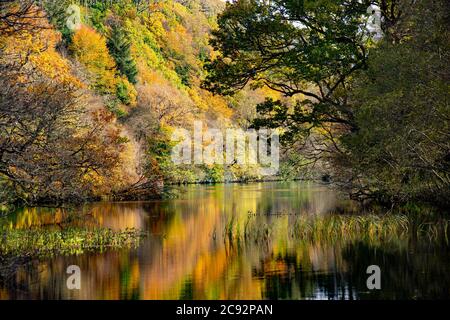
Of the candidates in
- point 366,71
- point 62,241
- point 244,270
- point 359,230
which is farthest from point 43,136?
point 366,71

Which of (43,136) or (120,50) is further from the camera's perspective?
(120,50)

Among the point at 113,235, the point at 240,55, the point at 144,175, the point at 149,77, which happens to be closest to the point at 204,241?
the point at 113,235

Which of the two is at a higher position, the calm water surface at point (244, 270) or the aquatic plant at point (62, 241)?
the aquatic plant at point (62, 241)

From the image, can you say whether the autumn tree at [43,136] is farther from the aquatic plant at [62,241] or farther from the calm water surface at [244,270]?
the calm water surface at [244,270]

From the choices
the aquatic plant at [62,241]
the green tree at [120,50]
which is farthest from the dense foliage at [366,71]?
the green tree at [120,50]

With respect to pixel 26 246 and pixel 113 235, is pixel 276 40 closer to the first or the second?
pixel 113 235

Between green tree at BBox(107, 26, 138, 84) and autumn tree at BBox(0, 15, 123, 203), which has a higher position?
green tree at BBox(107, 26, 138, 84)

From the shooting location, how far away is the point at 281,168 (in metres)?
84.0

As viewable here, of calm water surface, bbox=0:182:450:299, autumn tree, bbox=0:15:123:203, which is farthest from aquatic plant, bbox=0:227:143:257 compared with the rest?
autumn tree, bbox=0:15:123:203

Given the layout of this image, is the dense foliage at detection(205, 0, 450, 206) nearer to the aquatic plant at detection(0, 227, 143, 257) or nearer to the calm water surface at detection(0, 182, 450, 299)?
the calm water surface at detection(0, 182, 450, 299)

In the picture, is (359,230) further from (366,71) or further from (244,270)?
(244,270)

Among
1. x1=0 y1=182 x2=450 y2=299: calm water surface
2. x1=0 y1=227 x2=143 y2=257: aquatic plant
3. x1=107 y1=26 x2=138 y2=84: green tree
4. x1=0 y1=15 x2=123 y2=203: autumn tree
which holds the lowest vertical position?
x1=0 y1=182 x2=450 y2=299: calm water surface

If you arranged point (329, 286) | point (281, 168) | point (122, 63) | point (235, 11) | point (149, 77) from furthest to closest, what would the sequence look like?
1. point (281, 168)
2. point (149, 77)
3. point (122, 63)
4. point (235, 11)
5. point (329, 286)

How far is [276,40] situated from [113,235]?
32.3ft
